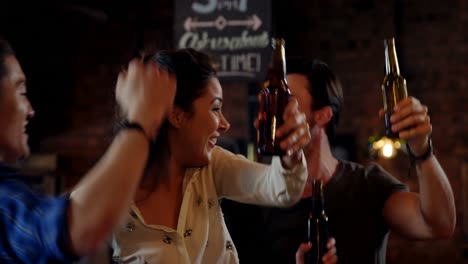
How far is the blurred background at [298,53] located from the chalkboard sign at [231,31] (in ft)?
1.65

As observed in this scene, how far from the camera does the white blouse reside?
4.19 ft

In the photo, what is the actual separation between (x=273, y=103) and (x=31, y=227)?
2.83 feet

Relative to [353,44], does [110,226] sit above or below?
below

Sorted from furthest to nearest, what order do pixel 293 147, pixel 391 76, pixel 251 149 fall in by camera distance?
pixel 251 149 → pixel 391 76 → pixel 293 147

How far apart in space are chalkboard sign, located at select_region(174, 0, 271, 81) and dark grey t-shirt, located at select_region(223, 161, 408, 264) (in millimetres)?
1681

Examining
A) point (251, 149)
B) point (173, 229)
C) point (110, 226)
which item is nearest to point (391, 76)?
point (173, 229)

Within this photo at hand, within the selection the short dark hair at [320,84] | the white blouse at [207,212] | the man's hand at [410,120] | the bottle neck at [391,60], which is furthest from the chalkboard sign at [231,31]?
the man's hand at [410,120]

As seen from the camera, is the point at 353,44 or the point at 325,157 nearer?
the point at 325,157

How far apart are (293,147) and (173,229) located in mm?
362

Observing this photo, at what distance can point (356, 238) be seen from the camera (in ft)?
5.36

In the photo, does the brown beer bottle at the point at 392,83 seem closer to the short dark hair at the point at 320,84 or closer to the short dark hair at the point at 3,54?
the short dark hair at the point at 320,84

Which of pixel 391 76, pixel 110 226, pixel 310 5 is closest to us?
pixel 110 226

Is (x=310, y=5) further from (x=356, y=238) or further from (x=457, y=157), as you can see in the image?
(x=356, y=238)

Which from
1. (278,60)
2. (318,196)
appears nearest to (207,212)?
(318,196)
